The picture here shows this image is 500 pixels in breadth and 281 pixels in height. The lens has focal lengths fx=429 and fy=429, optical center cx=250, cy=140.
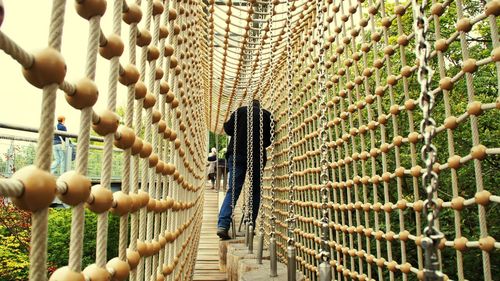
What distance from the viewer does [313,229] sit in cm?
233

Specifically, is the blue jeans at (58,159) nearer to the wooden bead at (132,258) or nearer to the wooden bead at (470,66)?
the wooden bead at (132,258)

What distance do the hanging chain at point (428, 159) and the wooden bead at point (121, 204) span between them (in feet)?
1.52

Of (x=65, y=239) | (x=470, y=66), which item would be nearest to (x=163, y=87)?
(x=470, y=66)

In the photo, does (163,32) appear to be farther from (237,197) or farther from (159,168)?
(237,197)

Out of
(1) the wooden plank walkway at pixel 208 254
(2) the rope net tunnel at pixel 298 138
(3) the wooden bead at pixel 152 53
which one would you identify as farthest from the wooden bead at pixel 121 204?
(1) the wooden plank walkway at pixel 208 254

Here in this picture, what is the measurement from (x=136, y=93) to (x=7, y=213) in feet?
18.4

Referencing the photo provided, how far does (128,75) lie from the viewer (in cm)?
75

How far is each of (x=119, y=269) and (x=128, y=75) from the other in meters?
0.32

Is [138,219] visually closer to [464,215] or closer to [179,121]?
[179,121]

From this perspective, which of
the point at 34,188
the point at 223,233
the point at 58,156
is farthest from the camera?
the point at 58,156

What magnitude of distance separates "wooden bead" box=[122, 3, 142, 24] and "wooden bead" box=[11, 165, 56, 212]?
42cm

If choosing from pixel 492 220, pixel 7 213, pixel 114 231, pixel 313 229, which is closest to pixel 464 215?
pixel 492 220

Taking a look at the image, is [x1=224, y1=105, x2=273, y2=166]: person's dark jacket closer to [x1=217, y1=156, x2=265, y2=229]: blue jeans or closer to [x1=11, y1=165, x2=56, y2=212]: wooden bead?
[x1=217, y1=156, x2=265, y2=229]: blue jeans

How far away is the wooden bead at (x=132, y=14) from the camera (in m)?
0.76
